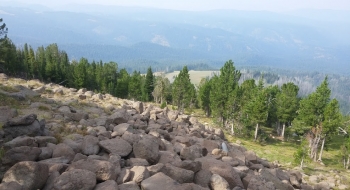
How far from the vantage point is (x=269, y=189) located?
12.0m

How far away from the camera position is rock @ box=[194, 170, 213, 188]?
1108cm

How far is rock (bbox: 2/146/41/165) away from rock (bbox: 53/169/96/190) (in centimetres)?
226

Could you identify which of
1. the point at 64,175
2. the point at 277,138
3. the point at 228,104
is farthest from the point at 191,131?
the point at 277,138

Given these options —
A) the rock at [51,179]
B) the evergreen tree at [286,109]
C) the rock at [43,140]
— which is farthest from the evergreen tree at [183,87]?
the rock at [51,179]

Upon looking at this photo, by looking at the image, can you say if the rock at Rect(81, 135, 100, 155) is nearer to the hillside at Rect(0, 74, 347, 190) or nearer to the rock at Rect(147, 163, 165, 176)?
the hillside at Rect(0, 74, 347, 190)

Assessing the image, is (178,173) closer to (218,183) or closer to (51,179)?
(218,183)

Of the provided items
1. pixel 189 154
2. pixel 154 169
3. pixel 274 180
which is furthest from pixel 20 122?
pixel 274 180

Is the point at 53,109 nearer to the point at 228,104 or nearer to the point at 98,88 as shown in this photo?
the point at 228,104

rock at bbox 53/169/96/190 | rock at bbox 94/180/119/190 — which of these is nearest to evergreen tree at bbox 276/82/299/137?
rock at bbox 94/180/119/190

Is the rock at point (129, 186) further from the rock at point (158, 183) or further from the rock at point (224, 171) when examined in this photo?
the rock at point (224, 171)

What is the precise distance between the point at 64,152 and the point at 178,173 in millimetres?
4770

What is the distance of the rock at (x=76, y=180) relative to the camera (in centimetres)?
827

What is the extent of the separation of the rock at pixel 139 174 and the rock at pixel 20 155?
375 centimetres

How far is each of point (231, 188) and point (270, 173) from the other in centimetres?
474
